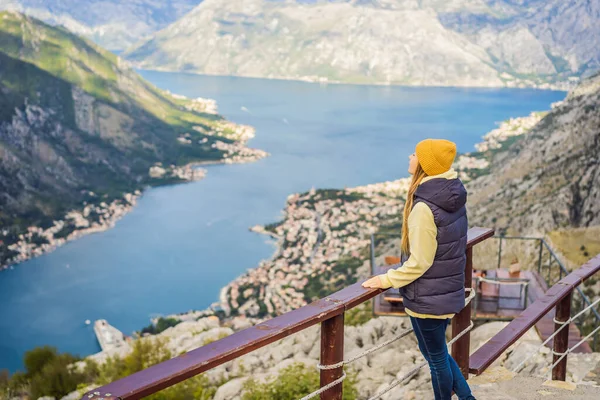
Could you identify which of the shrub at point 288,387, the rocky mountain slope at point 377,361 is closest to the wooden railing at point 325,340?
the rocky mountain slope at point 377,361

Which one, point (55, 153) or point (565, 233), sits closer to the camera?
point (565, 233)

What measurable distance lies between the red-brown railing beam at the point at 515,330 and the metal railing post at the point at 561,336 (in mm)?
103

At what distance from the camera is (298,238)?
155ft

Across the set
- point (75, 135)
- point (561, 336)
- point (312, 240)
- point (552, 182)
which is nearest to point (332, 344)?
point (561, 336)

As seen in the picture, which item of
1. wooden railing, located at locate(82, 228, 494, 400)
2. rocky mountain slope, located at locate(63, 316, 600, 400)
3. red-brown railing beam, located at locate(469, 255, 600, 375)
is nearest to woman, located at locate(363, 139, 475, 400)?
wooden railing, located at locate(82, 228, 494, 400)

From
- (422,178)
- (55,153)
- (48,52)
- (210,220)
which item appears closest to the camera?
(422,178)

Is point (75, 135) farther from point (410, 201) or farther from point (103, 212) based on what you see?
point (410, 201)

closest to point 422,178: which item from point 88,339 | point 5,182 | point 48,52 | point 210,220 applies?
point 88,339

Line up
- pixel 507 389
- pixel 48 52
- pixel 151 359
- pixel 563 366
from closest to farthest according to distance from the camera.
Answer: pixel 507 389 → pixel 563 366 → pixel 151 359 → pixel 48 52

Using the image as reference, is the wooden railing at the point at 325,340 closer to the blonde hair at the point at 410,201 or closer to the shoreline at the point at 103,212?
the blonde hair at the point at 410,201

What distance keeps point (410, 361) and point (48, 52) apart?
3585 inches

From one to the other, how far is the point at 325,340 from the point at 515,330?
1569mm

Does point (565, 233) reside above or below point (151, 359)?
above

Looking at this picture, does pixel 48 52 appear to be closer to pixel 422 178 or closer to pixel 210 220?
pixel 210 220
